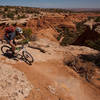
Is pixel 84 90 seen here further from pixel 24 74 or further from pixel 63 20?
pixel 63 20

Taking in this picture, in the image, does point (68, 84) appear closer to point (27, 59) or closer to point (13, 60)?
point (27, 59)

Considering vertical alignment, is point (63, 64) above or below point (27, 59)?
below

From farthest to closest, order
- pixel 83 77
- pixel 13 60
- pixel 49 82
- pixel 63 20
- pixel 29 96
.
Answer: pixel 63 20, pixel 13 60, pixel 83 77, pixel 49 82, pixel 29 96

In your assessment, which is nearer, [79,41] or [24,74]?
[24,74]

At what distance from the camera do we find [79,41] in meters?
15.2

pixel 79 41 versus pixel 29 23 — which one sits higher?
pixel 29 23

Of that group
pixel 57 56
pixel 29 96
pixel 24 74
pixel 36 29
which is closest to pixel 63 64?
pixel 57 56

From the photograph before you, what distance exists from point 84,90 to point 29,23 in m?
18.0

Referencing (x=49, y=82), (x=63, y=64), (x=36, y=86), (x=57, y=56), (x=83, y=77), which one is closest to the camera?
(x=36, y=86)

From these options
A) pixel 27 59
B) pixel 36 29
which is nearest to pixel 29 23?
pixel 36 29

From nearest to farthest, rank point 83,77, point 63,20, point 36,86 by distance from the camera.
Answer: point 36,86, point 83,77, point 63,20

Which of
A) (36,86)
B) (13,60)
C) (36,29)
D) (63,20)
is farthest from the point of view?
(63,20)

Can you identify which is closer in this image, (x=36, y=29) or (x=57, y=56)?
(x=57, y=56)

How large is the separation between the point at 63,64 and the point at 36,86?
9.05ft
